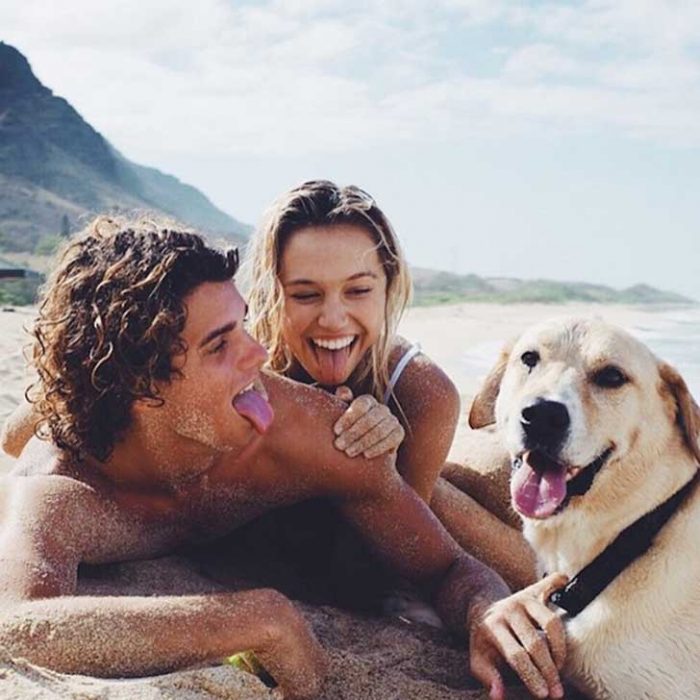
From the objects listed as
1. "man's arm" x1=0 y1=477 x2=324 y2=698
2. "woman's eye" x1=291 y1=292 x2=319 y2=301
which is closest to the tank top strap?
"woman's eye" x1=291 y1=292 x2=319 y2=301

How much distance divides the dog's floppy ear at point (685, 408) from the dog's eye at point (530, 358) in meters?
0.38

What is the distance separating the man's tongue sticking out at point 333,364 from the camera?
3727mm

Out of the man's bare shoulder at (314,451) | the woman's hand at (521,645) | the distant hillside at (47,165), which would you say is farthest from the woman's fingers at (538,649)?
the distant hillside at (47,165)

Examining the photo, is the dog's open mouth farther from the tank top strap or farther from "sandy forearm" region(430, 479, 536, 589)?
"sandy forearm" region(430, 479, 536, 589)

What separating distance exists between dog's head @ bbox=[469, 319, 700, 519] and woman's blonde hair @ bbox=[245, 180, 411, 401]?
2.86ft

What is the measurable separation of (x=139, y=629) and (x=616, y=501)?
1.41 meters

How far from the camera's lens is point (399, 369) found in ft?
12.7

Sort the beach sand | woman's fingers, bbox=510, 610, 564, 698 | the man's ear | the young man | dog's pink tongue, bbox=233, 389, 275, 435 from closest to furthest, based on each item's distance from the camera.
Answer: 1. the beach sand
2. the young man
3. woman's fingers, bbox=510, 610, 564, 698
4. dog's pink tongue, bbox=233, 389, 275, 435
5. the man's ear

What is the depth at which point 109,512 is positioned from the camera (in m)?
3.14

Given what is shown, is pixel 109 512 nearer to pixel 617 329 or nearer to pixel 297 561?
pixel 297 561

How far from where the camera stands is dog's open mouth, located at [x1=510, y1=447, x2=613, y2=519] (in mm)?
2943

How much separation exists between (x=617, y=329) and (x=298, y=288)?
3.97 feet

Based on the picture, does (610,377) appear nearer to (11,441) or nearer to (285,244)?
(285,244)

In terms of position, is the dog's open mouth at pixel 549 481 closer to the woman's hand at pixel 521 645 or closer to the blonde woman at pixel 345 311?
the woman's hand at pixel 521 645
